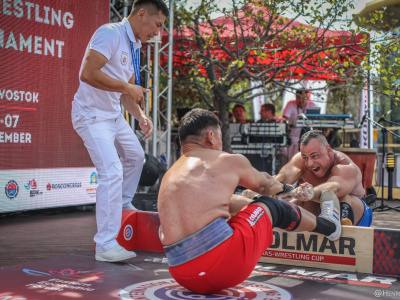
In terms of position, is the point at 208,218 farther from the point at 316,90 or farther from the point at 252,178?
the point at 316,90

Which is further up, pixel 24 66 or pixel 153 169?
pixel 24 66

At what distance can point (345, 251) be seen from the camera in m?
3.50

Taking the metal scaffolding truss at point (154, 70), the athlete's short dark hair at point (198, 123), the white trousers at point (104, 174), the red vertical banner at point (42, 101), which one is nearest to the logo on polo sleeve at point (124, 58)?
the white trousers at point (104, 174)

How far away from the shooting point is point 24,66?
6.04 metres

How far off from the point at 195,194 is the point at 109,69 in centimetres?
161

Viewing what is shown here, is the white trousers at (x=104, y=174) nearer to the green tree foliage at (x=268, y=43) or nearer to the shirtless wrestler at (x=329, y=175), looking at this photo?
the shirtless wrestler at (x=329, y=175)

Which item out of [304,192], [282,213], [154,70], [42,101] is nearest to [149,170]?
[42,101]

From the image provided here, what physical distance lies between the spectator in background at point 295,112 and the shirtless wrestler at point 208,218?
690 centimetres

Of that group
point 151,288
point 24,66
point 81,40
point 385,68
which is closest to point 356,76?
point 385,68

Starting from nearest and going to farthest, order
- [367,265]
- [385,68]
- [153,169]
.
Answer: [367,265] → [153,169] → [385,68]

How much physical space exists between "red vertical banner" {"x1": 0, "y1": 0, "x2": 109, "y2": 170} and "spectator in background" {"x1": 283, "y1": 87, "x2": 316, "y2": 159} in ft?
15.0

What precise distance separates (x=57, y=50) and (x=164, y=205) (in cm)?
440

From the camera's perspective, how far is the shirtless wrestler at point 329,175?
162 inches

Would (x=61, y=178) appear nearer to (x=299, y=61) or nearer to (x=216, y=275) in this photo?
(x=216, y=275)
